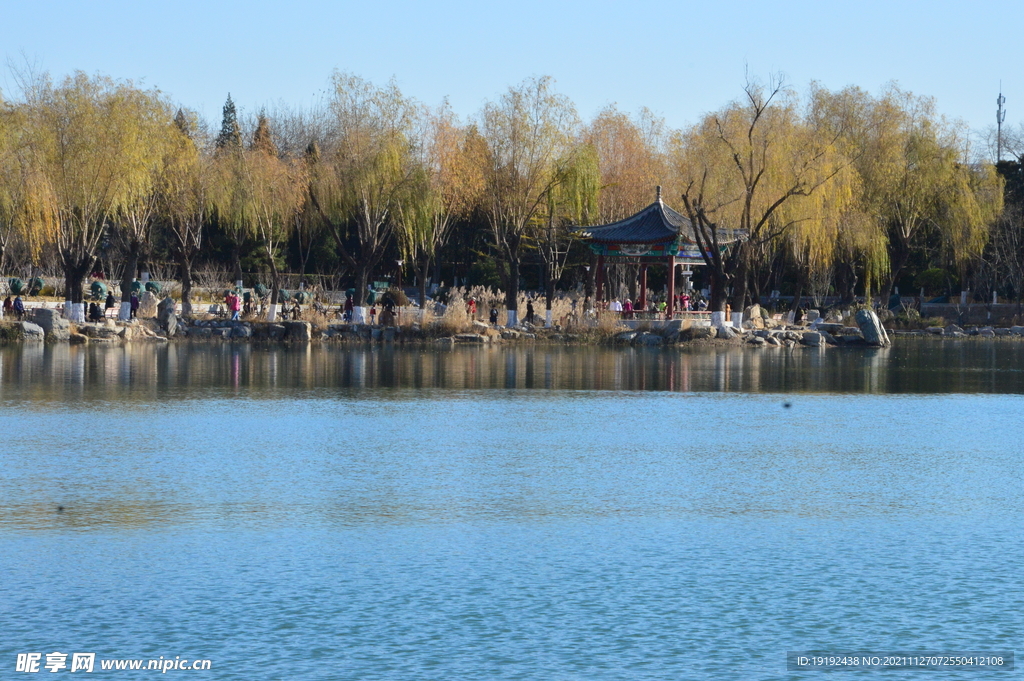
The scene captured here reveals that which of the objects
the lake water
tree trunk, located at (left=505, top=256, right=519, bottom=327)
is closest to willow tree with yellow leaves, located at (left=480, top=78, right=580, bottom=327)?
tree trunk, located at (left=505, top=256, right=519, bottom=327)

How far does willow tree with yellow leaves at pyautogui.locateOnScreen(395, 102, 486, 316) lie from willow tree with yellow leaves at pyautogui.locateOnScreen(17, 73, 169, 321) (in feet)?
29.1

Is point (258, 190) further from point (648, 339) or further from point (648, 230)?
point (648, 339)

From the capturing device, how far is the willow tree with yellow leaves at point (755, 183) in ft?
136

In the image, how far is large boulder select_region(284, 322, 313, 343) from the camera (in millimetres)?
39375

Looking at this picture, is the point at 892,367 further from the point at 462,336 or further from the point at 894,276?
the point at 894,276

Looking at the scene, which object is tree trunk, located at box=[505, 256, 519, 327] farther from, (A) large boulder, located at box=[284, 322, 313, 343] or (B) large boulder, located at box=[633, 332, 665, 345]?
(A) large boulder, located at box=[284, 322, 313, 343]

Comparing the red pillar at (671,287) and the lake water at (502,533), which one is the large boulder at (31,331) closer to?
the lake water at (502,533)

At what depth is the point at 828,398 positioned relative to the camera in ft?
73.2

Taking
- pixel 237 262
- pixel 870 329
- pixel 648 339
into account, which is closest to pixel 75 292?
pixel 237 262

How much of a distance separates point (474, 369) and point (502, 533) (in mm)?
18002

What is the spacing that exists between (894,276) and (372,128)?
75.7 feet

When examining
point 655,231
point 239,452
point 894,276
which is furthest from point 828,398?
point 894,276

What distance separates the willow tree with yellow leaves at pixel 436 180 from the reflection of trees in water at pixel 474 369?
25.4 ft

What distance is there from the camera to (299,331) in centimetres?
3950
